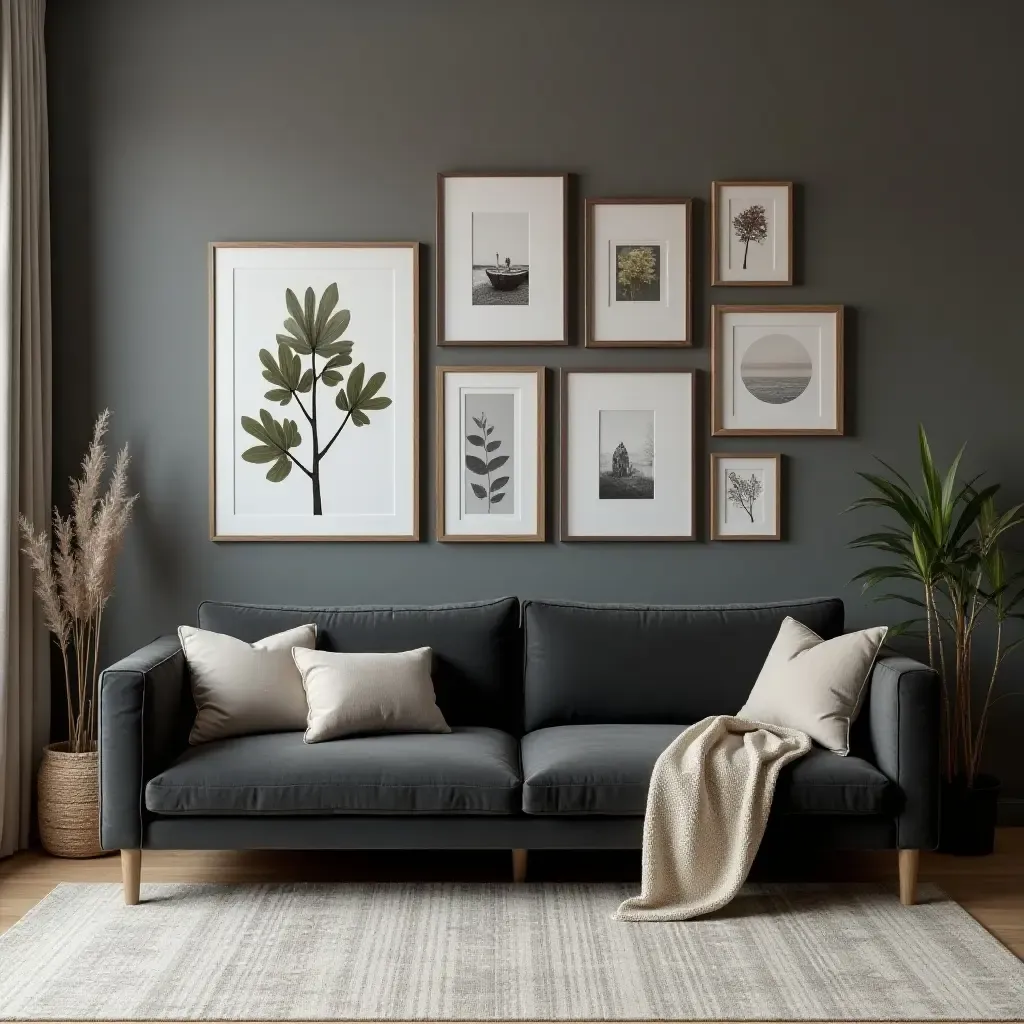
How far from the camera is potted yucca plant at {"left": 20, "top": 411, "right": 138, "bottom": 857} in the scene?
3.78 metres

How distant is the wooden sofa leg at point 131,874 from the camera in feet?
10.7

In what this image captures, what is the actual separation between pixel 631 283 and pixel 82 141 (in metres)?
2.07

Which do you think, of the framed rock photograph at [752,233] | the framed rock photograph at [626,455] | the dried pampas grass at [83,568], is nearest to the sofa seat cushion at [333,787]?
the dried pampas grass at [83,568]

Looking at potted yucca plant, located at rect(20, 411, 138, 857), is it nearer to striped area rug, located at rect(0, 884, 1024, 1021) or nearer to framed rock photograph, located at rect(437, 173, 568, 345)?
striped area rug, located at rect(0, 884, 1024, 1021)

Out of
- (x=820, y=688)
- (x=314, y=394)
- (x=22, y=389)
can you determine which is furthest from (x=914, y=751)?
(x=22, y=389)

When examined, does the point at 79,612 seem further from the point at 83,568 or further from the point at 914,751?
the point at 914,751

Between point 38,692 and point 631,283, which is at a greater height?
point 631,283

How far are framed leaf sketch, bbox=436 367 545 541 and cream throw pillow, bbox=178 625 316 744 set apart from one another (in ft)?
2.83

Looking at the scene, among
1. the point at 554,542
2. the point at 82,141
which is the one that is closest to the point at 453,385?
the point at 554,542

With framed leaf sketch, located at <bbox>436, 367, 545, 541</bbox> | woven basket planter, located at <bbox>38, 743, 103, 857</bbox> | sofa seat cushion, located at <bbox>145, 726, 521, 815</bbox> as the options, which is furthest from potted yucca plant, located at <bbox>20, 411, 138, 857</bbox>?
framed leaf sketch, located at <bbox>436, 367, 545, 541</bbox>

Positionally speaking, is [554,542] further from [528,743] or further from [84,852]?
[84,852]

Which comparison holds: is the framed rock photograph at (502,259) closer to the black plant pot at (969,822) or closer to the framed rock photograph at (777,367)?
the framed rock photograph at (777,367)

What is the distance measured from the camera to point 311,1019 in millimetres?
2555

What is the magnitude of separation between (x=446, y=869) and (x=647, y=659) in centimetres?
94
